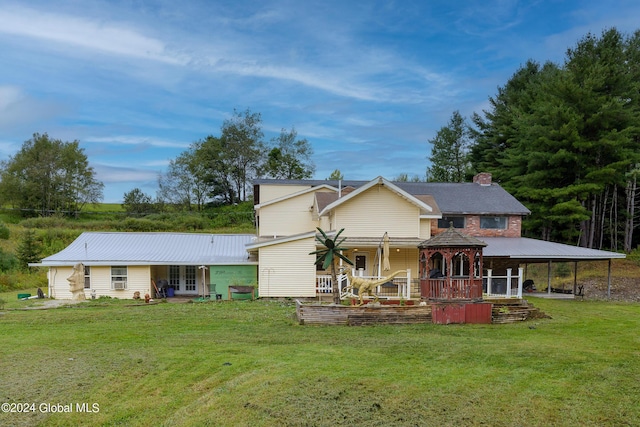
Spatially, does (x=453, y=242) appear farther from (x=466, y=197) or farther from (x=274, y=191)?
(x=274, y=191)

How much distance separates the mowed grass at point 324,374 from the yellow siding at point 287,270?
721 cm

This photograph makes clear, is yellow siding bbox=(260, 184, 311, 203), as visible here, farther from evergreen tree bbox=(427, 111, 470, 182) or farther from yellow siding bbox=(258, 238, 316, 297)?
evergreen tree bbox=(427, 111, 470, 182)

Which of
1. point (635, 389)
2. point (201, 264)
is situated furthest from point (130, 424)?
point (201, 264)

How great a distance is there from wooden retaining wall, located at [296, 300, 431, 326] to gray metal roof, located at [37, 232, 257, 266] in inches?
369

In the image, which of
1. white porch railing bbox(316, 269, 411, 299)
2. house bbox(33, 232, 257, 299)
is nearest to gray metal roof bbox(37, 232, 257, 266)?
house bbox(33, 232, 257, 299)

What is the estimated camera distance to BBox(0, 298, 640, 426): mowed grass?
23.2ft

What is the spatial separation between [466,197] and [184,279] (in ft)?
57.9

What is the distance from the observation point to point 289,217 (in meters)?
27.5

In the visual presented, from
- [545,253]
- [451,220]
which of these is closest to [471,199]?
[451,220]

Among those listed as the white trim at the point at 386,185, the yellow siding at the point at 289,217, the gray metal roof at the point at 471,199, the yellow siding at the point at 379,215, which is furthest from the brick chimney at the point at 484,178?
the yellow siding at the point at 289,217

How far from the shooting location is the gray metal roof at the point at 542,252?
23.0 m

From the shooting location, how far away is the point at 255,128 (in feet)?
189

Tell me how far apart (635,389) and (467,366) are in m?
2.71

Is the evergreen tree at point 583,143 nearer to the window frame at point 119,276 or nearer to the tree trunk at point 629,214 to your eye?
the tree trunk at point 629,214
